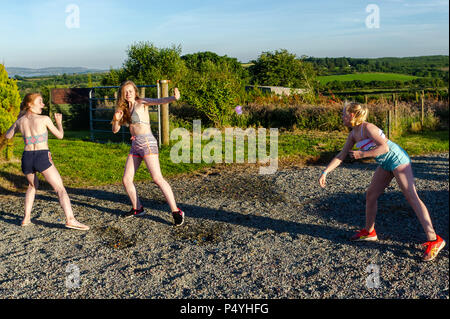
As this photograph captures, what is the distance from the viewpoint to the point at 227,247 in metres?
4.91

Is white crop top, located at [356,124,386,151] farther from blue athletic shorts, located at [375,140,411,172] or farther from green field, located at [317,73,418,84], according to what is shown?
green field, located at [317,73,418,84]

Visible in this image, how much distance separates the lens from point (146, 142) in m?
5.61

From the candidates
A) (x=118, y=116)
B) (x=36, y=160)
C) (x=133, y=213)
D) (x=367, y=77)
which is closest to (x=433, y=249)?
(x=133, y=213)

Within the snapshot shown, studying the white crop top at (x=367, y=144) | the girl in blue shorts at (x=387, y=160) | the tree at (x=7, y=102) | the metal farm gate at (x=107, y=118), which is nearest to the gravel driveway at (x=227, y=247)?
the girl in blue shorts at (x=387, y=160)

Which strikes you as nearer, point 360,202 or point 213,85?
point 360,202

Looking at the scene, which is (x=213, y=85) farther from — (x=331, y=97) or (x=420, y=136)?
(x=420, y=136)

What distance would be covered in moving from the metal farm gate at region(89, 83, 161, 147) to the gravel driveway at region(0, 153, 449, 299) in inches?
226

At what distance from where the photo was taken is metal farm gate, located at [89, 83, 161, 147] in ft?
44.4

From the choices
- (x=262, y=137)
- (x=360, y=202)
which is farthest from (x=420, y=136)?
(x=360, y=202)

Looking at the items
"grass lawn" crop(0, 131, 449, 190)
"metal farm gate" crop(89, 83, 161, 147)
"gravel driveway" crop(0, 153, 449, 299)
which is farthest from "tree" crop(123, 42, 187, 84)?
"gravel driveway" crop(0, 153, 449, 299)

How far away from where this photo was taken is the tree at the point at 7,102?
8.46 m

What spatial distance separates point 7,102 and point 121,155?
3397 millimetres

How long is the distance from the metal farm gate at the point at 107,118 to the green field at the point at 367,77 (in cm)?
865
